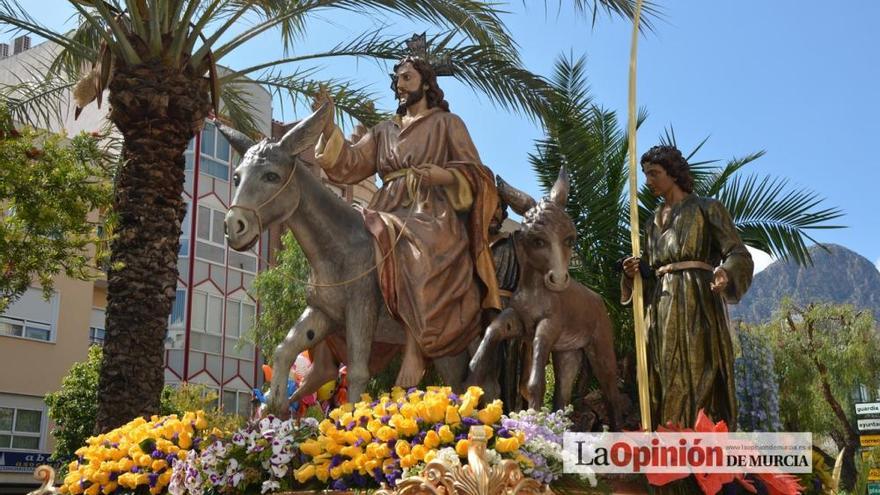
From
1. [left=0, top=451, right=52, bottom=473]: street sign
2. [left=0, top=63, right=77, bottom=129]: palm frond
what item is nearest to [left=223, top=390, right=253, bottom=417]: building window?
[left=0, top=451, right=52, bottom=473]: street sign

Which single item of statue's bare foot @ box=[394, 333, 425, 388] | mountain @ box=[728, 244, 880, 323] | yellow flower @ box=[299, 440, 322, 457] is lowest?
yellow flower @ box=[299, 440, 322, 457]

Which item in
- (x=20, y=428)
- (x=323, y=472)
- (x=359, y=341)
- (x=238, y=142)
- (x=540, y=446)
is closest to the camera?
(x=540, y=446)

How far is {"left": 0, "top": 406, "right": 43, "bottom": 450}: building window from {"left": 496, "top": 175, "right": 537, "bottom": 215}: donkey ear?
962 inches

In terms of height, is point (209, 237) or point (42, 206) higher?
point (209, 237)

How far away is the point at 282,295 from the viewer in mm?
25375

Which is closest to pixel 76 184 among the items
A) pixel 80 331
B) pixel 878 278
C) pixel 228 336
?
pixel 80 331

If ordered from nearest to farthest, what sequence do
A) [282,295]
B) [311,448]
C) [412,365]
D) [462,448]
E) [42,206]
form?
[462,448]
[311,448]
[412,365]
[42,206]
[282,295]

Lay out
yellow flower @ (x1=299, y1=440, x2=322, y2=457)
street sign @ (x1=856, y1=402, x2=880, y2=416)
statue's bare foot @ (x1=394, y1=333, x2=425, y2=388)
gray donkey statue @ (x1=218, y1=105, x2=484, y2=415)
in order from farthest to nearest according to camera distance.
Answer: street sign @ (x1=856, y1=402, x2=880, y2=416), statue's bare foot @ (x1=394, y1=333, x2=425, y2=388), gray donkey statue @ (x1=218, y1=105, x2=484, y2=415), yellow flower @ (x1=299, y1=440, x2=322, y2=457)

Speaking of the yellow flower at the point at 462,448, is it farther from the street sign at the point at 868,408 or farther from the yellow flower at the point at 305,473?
the street sign at the point at 868,408

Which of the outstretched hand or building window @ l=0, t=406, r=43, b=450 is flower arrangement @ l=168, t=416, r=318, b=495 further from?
building window @ l=0, t=406, r=43, b=450

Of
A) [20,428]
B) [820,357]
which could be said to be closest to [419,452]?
[820,357]

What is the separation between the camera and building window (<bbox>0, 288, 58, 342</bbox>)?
28859 millimetres

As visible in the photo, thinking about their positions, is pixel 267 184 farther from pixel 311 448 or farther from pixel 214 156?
pixel 214 156

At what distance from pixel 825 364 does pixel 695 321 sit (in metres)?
23.0
